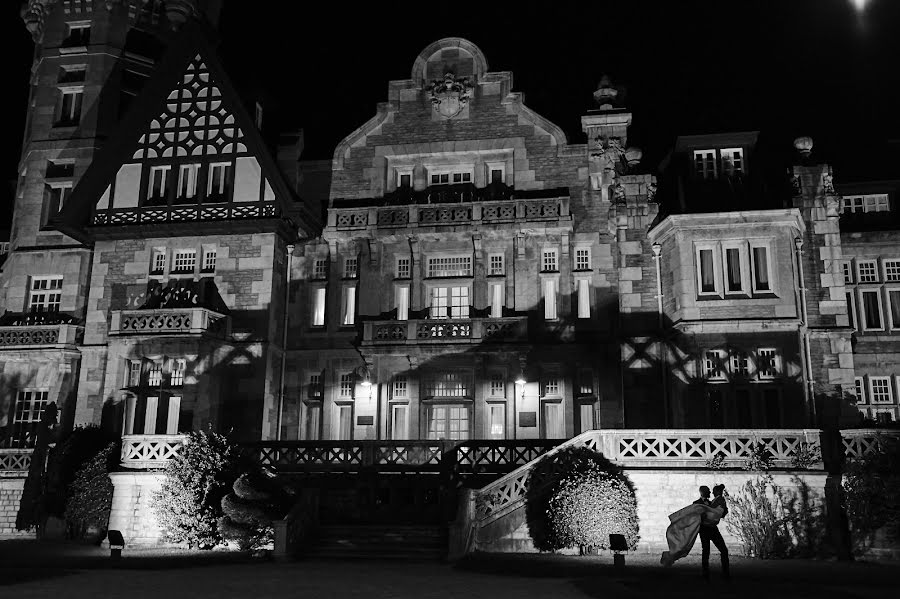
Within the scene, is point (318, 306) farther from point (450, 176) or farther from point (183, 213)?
point (450, 176)

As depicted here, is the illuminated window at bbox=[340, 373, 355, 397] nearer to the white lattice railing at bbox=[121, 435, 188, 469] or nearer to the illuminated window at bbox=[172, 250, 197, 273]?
the illuminated window at bbox=[172, 250, 197, 273]

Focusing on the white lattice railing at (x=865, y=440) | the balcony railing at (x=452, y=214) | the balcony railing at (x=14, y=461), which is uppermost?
the balcony railing at (x=452, y=214)

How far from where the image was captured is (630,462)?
23.8m

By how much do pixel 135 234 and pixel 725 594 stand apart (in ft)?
92.9

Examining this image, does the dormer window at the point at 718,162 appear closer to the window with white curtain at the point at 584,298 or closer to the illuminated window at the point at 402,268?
the window with white curtain at the point at 584,298

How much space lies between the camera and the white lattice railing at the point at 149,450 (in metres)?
27.1

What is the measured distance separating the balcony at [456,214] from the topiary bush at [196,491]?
11833 mm

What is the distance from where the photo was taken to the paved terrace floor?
15297 mm

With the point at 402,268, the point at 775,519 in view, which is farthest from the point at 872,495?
the point at 402,268

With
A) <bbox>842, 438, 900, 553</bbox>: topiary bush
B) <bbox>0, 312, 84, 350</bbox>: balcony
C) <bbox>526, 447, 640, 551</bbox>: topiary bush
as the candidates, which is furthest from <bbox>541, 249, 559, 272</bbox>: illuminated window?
<bbox>0, 312, 84, 350</bbox>: balcony

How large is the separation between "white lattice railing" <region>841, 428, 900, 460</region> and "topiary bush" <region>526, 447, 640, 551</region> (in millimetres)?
6013

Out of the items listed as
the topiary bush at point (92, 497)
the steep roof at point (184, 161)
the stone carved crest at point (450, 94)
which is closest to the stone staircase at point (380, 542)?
the topiary bush at point (92, 497)

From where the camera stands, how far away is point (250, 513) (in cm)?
2341

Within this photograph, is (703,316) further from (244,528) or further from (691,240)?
(244,528)
